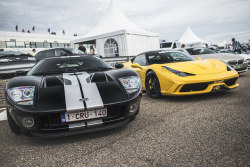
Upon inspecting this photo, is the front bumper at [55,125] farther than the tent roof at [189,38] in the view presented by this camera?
No

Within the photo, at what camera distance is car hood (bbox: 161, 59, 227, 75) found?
3.63 meters

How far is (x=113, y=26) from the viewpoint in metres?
13.3

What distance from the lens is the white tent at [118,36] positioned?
1267cm

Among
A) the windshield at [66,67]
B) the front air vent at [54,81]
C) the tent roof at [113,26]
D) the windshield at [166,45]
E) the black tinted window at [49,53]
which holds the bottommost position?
the front air vent at [54,81]

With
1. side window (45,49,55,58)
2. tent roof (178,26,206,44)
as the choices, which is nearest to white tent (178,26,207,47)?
tent roof (178,26,206,44)

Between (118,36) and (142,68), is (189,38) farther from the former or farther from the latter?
(142,68)

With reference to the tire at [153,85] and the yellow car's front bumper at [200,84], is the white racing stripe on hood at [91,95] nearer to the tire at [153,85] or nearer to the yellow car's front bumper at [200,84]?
the yellow car's front bumper at [200,84]

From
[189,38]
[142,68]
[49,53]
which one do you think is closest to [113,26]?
[49,53]

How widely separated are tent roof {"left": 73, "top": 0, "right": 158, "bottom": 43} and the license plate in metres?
10.9

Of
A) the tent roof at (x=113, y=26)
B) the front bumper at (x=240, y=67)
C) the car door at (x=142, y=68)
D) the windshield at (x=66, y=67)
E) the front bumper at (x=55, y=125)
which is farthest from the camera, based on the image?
the tent roof at (x=113, y=26)

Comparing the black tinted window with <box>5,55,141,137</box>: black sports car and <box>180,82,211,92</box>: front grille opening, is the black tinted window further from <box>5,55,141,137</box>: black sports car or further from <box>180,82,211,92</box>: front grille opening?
<box>180,82,211,92</box>: front grille opening

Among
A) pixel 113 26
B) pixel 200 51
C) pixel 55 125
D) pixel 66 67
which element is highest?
pixel 113 26

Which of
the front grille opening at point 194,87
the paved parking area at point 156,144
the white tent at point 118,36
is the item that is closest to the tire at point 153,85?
the front grille opening at point 194,87

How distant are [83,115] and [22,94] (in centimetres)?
72
